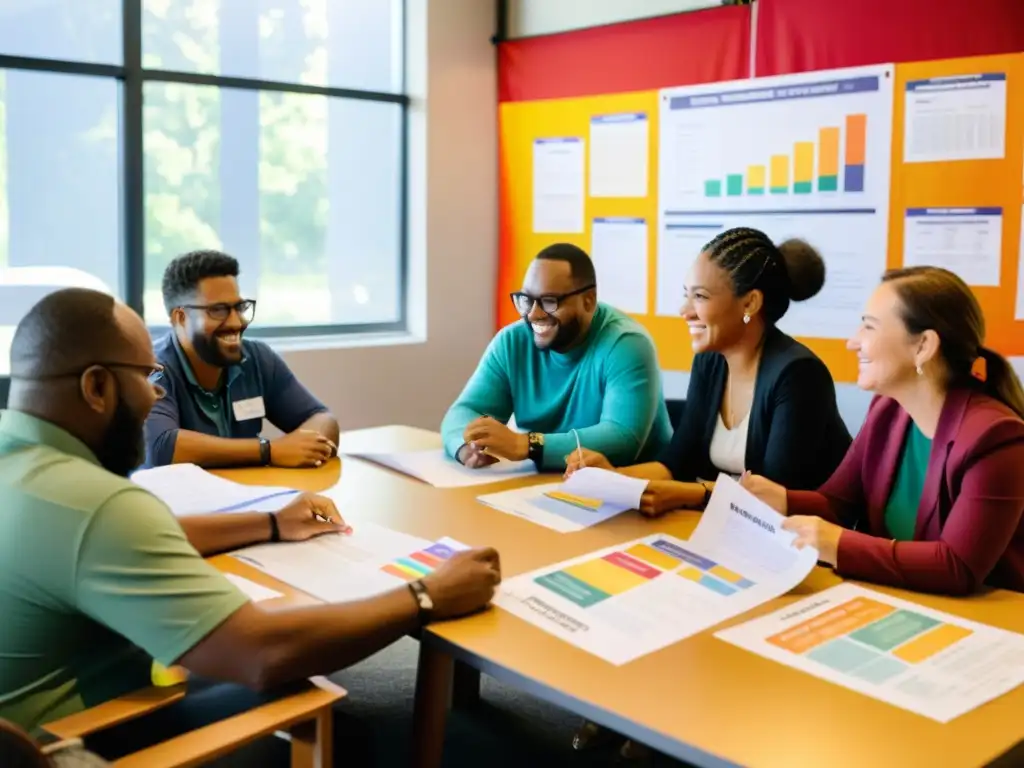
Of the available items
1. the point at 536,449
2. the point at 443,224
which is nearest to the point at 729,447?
the point at 536,449

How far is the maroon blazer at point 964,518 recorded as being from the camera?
178 cm

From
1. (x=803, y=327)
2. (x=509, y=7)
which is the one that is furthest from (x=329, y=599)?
(x=509, y=7)

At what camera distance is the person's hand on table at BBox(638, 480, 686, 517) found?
2.25 m

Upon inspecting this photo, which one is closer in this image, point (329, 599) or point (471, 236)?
point (329, 599)

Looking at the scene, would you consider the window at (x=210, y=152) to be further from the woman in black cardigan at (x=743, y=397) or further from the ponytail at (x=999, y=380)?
the ponytail at (x=999, y=380)

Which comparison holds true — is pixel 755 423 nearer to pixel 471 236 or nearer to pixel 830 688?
pixel 830 688

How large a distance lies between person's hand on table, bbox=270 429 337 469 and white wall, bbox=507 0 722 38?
2.65 meters

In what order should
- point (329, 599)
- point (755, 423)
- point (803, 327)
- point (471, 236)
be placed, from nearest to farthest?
point (329, 599) → point (755, 423) → point (803, 327) → point (471, 236)

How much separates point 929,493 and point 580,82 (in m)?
3.40

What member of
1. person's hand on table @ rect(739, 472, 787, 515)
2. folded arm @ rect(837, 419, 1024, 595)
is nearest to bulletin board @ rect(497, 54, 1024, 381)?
person's hand on table @ rect(739, 472, 787, 515)

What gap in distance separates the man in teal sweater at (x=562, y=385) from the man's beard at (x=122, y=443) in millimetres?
1247

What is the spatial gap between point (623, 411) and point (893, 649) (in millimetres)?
1361

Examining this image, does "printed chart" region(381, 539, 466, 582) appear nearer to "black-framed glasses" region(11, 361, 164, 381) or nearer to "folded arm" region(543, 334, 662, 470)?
"black-framed glasses" region(11, 361, 164, 381)

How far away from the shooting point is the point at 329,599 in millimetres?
1743
